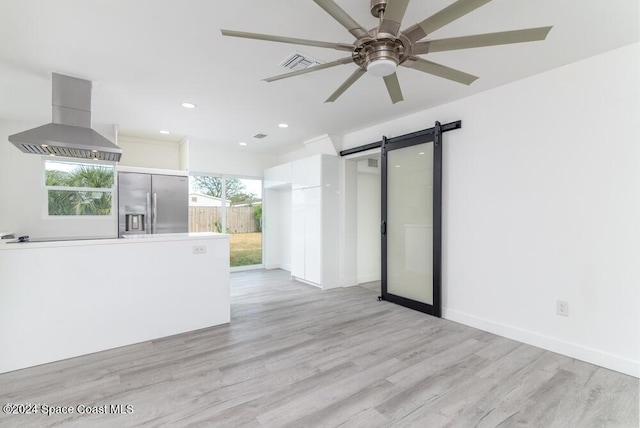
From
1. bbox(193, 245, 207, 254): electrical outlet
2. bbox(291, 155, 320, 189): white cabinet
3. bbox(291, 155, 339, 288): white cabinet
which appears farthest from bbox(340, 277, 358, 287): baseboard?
bbox(193, 245, 207, 254): electrical outlet

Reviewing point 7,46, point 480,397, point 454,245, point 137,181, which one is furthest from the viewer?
point 137,181

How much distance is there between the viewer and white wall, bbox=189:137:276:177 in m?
5.86

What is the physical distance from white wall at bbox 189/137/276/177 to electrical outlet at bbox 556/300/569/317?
5.69 meters

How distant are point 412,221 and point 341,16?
9.99 feet

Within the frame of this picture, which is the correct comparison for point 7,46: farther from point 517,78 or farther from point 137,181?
point 517,78

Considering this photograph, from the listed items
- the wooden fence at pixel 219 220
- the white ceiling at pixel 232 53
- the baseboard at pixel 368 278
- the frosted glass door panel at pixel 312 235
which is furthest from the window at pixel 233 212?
the baseboard at pixel 368 278

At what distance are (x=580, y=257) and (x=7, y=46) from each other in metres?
5.23

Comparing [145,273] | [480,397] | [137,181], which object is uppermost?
[137,181]

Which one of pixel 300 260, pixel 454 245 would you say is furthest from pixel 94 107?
pixel 454 245

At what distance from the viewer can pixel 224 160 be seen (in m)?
6.22

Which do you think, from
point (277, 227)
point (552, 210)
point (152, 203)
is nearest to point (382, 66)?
point (552, 210)

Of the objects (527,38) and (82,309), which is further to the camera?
(82,309)

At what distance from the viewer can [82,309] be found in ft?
8.90

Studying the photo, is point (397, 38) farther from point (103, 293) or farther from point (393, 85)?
point (103, 293)
